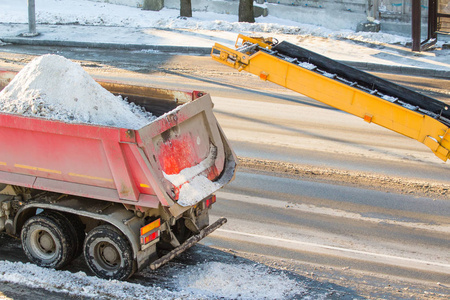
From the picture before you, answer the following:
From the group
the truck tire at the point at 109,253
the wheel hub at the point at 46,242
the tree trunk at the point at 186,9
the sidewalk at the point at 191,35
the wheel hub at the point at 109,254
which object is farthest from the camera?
the tree trunk at the point at 186,9

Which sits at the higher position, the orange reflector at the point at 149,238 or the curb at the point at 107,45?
the curb at the point at 107,45

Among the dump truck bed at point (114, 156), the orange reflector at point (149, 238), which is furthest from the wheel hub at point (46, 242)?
the orange reflector at point (149, 238)

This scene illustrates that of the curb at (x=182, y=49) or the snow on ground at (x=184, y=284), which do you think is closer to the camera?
the snow on ground at (x=184, y=284)

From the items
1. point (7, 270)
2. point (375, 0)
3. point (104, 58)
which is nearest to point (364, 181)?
point (7, 270)

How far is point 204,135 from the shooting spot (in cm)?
752

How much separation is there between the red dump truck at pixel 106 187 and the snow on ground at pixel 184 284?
192 mm

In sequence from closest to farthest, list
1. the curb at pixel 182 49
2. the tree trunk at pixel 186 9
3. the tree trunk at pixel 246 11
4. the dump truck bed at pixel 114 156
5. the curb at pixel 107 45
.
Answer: the dump truck bed at pixel 114 156, the curb at pixel 182 49, the curb at pixel 107 45, the tree trunk at pixel 246 11, the tree trunk at pixel 186 9

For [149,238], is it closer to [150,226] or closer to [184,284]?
[150,226]

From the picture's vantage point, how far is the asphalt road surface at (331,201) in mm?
7438

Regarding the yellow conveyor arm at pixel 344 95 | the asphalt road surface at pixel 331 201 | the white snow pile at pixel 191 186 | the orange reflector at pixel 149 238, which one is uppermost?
the yellow conveyor arm at pixel 344 95

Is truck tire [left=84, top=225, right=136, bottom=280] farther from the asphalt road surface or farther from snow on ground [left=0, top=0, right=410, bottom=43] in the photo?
snow on ground [left=0, top=0, right=410, bottom=43]

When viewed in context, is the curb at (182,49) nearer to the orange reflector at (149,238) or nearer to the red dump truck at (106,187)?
the red dump truck at (106,187)

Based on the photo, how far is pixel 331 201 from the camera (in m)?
9.45

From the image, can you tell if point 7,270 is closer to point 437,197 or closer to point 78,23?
point 437,197
